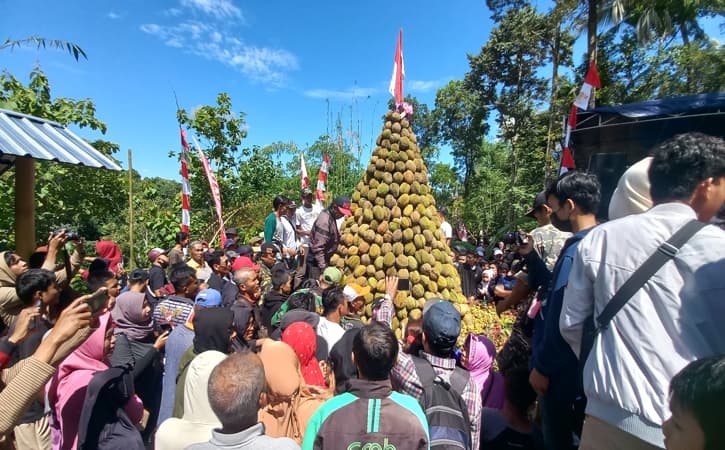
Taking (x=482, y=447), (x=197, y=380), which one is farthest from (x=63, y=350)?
(x=482, y=447)

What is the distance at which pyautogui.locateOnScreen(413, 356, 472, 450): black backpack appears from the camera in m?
1.98

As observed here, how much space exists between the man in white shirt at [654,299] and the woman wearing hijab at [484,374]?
1.06 metres

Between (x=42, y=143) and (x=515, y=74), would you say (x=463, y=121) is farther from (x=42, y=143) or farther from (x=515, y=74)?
(x=42, y=143)

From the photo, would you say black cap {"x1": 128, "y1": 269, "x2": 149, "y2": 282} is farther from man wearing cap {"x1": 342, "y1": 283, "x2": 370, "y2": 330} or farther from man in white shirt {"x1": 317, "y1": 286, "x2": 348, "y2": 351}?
man wearing cap {"x1": 342, "y1": 283, "x2": 370, "y2": 330}

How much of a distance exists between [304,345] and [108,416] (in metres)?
1.43

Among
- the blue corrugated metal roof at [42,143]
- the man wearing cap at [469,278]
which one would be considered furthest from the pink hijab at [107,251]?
the man wearing cap at [469,278]

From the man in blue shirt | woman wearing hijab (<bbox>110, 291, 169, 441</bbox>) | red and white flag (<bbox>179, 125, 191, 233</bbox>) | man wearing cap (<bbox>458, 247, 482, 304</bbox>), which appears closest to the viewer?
the man in blue shirt

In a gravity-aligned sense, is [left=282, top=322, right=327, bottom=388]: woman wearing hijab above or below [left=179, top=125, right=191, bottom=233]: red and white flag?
below

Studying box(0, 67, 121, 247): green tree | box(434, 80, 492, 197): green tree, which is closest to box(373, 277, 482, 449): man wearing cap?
Answer: box(0, 67, 121, 247): green tree

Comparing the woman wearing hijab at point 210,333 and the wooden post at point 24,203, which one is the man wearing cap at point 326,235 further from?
the wooden post at point 24,203

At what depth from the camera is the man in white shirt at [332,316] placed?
3.24 metres

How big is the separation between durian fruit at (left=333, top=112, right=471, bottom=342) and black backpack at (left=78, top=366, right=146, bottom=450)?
286 cm

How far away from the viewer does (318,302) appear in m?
4.33

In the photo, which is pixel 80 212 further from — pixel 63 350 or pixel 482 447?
pixel 482 447
